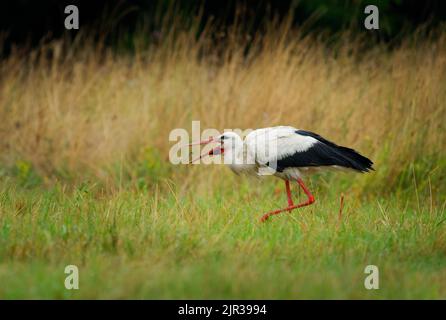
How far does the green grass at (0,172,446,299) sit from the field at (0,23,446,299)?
13mm

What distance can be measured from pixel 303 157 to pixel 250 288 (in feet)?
7.87

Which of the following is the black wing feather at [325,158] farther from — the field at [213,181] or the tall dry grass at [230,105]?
the tall dry grass at [230,105]

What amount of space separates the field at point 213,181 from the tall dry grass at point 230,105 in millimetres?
20

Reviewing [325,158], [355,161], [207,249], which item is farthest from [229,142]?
[207,249]

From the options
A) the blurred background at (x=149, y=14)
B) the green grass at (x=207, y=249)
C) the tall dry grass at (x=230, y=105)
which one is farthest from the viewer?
the blurred background at (x=149, y=14)

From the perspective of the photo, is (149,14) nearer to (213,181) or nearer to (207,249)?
(213,181)

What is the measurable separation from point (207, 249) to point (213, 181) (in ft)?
9.81

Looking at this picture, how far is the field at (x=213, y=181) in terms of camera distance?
14.9 feet

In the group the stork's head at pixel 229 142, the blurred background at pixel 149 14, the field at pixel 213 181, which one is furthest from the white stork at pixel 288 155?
the blurred background at pixel 149 14

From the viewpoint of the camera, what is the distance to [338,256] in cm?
515

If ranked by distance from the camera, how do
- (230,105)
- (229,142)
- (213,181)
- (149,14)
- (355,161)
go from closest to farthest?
(355,161) < (229,142) < (213,181) < (230,105) < (149,14)

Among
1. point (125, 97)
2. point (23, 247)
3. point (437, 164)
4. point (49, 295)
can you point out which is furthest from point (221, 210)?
point (125, 97)

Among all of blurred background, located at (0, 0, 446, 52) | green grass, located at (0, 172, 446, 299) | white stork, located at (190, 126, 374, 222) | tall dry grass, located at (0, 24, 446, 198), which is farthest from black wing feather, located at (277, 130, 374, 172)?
blurred background, located at (0, 0, 446, 52)

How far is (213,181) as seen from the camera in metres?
8.01
